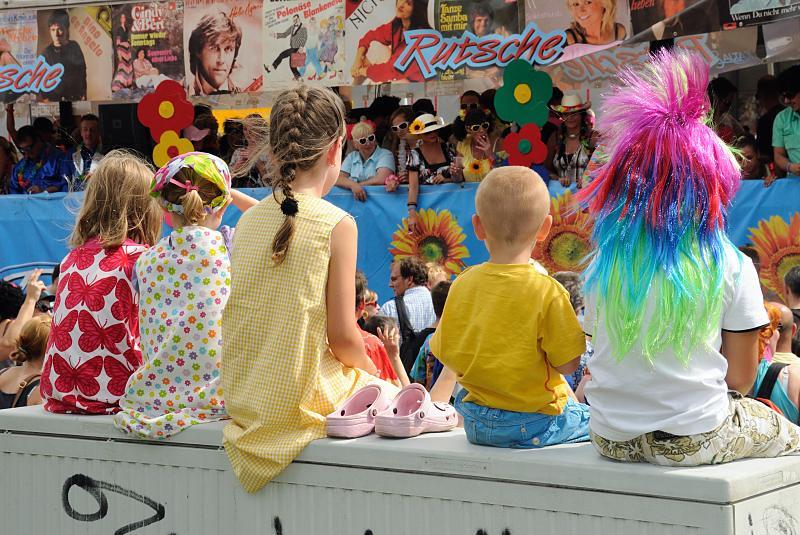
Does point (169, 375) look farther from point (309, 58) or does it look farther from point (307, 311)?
point (309, 58)

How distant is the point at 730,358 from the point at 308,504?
1464 mm

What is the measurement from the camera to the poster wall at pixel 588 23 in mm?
8492

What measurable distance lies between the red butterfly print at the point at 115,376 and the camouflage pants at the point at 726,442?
6.49 ft

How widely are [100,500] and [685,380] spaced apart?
227cm

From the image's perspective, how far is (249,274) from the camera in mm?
3537

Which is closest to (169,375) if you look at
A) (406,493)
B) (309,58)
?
(406,493)

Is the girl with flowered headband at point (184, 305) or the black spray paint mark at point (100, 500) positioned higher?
the girl with flowered headband at point (184, 305)

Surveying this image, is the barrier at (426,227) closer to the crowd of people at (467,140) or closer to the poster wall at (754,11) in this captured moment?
the crowd of people at (467,140)

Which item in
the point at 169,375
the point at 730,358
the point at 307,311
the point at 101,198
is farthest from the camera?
the point at 101,198

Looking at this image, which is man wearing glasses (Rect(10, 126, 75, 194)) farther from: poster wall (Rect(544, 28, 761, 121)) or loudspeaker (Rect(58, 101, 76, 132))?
poster wall (Rect(544, 28, 761, 121))

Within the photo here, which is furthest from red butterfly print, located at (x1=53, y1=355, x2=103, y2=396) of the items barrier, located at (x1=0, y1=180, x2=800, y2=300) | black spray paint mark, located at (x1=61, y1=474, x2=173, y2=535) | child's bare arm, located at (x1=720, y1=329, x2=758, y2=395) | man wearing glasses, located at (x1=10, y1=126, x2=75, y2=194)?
man wearing glasses, located at (x1=10, y1=126, x2=75, y2=194)

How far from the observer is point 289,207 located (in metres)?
3.45

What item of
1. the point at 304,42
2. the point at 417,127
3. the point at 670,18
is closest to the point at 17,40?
the point at 304,42

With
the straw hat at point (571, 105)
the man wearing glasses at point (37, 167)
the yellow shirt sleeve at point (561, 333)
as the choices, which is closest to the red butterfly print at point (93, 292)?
the yellow shirt sleeve at point (561, 333)
